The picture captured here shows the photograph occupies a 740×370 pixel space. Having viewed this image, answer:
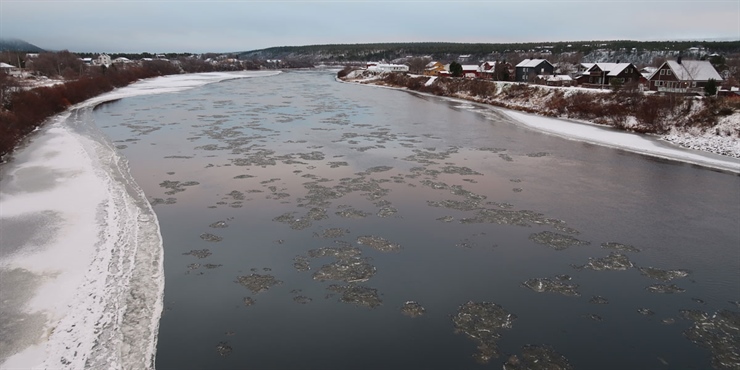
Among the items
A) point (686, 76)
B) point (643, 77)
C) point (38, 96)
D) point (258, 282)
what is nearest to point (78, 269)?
point (258, 282)

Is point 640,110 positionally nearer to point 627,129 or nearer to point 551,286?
point 627,129

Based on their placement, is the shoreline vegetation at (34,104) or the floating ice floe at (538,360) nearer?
the floating ice floe at (538,360)

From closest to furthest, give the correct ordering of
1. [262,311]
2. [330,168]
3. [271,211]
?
[262,311], [271,211], [330,168]

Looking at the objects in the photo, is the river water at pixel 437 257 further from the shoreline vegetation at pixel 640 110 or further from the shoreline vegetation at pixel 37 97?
the shoreline vegetation at pixel 37 97

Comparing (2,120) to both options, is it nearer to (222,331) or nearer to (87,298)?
(87,298)

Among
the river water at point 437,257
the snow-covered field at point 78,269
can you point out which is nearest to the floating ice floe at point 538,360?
the river water at point 437,257

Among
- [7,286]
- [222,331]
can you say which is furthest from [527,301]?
[7,286]

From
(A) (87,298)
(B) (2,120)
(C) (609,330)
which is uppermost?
(B) (2,120)

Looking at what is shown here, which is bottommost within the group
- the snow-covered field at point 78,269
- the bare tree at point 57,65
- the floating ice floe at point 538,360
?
the floating ice floe at point 538,360
